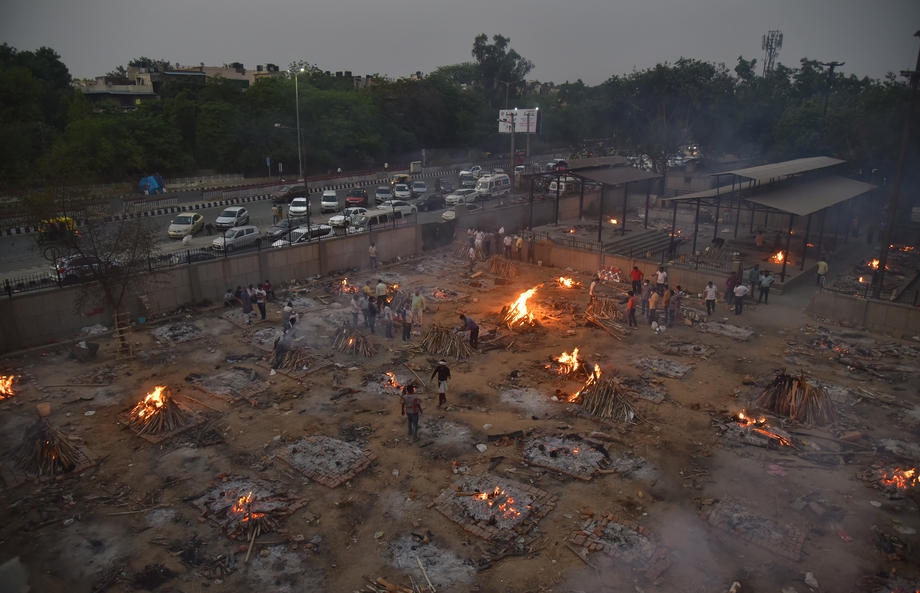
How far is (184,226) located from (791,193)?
1241 inches

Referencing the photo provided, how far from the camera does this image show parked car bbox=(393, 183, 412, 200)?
44594mm

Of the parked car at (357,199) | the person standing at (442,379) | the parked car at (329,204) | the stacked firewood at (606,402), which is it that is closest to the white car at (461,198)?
the parked car at (357,199)

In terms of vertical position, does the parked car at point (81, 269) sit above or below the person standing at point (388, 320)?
above

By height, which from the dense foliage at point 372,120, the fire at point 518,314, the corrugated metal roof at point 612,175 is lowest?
the fire at point 518,314

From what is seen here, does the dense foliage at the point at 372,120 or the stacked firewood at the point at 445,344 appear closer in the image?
the stacked firewood at the point at 445,344

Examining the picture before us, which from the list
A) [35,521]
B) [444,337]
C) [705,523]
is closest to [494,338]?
[444,337]

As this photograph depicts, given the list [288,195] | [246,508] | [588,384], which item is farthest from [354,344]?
[288,195]

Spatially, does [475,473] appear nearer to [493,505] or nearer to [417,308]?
[493,505]

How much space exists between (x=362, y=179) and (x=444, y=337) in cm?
4150

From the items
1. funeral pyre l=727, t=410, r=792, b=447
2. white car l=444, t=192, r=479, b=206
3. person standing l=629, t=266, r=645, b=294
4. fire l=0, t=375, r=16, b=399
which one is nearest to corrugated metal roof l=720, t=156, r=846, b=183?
person standing l=629, t=266, r=645, b=294

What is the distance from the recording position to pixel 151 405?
13453 mm

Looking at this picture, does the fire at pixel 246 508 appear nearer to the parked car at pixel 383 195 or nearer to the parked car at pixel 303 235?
the parked car at pixel 303 235

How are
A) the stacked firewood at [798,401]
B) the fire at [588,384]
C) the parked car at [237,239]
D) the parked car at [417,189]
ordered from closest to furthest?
the stacked firewood at [798,401] → the fire at [588,384] → the parked car at [237,239] → the parked car at [417,189]

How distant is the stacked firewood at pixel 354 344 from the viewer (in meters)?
17.5
